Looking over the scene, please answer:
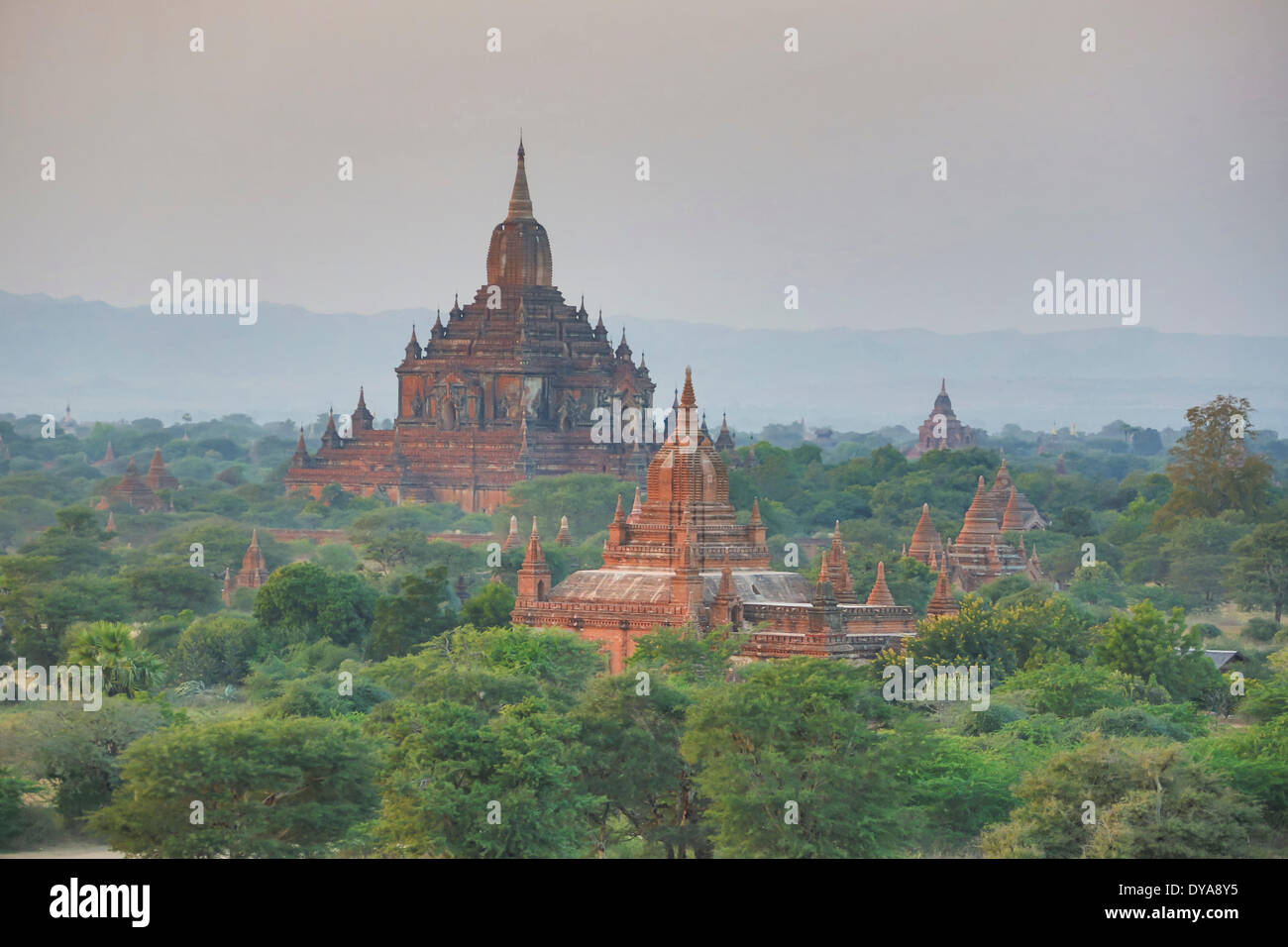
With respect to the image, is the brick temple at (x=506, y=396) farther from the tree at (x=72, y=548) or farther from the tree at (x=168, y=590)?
the tree at (x=168, y=590)

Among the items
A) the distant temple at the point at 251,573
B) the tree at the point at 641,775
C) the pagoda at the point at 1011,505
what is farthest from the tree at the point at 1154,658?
the pagoda at the point at 1011,505

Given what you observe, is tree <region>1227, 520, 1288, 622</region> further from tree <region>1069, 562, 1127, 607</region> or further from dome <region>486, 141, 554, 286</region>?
dome <region>486, 141, 554, 286</region>

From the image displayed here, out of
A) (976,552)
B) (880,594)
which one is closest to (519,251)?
(976,552)

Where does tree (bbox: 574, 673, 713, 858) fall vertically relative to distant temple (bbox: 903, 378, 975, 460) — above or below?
below

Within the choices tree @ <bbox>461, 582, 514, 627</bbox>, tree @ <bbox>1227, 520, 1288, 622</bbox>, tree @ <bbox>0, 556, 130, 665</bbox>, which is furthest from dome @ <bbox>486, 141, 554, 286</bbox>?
tree @ <bbox>461, 582, 514, 627</bbox>

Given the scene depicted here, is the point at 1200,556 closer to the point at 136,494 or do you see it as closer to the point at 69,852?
the point at 136,494
